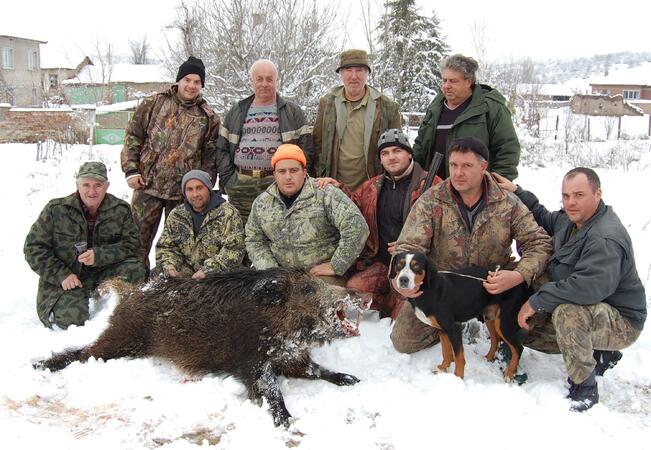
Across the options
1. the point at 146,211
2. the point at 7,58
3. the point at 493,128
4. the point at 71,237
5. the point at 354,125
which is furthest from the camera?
the point at 7,58

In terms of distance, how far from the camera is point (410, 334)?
12.2ft

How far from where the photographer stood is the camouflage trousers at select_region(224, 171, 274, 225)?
202 inches

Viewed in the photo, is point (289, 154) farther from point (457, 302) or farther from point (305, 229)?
point (457, 302)

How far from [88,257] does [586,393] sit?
3921 mm

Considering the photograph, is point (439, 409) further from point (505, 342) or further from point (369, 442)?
point (505, 342)

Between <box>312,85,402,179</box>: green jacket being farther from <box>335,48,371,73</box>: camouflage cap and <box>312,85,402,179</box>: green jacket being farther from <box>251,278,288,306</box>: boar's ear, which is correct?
<box>251,278,288,306</box>: boar's ear

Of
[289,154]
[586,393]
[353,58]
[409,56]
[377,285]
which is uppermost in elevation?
[409,56]

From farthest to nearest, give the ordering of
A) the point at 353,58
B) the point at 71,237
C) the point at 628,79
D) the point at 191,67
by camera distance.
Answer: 1. the point at 628,79
2. the point at 191,67
3. the point at 353,58
4. the point at 71,237

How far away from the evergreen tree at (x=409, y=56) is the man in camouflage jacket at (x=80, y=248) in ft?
34.5

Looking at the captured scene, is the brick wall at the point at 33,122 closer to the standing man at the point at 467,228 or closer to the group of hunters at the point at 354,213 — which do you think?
the group of hunters at the point at 354,213

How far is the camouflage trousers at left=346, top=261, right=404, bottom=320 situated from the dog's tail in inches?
84.1

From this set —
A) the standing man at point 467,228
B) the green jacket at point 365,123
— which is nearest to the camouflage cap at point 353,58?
the green jacket at point 365,123

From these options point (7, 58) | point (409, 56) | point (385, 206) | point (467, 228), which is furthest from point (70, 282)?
point (7, 58)

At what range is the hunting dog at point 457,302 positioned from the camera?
3.30 meters
